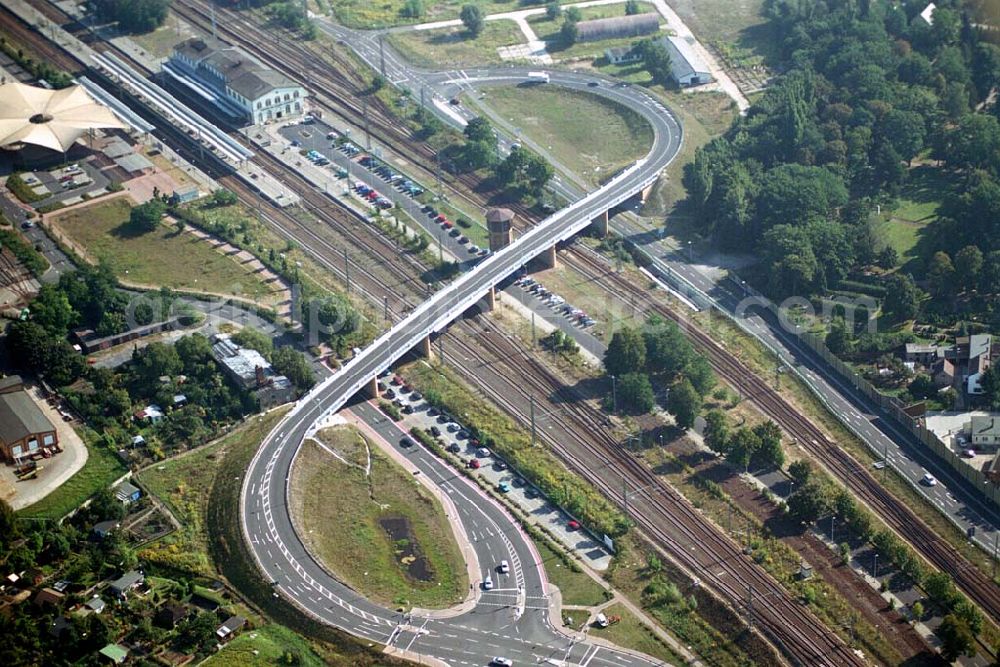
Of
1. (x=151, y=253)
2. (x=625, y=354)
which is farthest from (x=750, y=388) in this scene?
(x=151, y=253)

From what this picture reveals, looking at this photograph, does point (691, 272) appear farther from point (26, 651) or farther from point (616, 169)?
point (26, 651)

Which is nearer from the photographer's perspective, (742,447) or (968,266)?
(742,447)

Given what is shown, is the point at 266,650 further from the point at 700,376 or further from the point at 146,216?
the point at 146,216

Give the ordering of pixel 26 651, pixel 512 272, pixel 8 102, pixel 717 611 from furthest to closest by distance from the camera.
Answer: pixel 8 102 → pixel 512 272 → pixel 717 611 → pixel 26 651

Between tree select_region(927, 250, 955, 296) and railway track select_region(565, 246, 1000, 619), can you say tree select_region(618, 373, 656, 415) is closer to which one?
railway track select_region(565, 246, 1000, 619)

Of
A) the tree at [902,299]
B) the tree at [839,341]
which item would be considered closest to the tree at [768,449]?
the tree at [839,341]

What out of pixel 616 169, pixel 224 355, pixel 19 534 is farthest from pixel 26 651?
pixel 616 169
